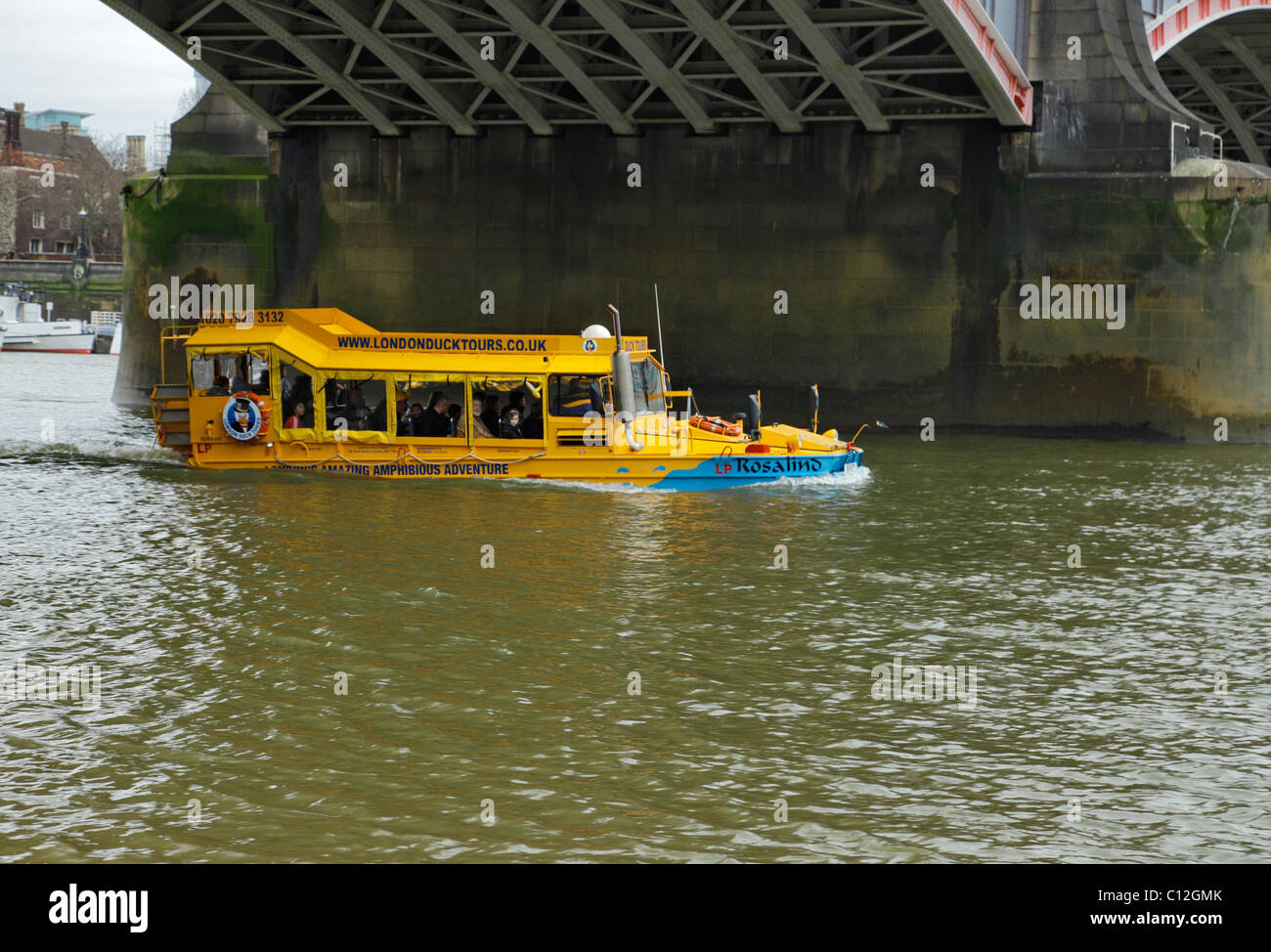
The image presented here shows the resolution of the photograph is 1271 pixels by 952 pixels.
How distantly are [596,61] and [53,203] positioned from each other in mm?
90756

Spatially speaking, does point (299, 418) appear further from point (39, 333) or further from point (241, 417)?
point (39, 333)

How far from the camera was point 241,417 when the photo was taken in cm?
2145

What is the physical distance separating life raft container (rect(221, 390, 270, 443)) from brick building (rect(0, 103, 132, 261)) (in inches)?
3501

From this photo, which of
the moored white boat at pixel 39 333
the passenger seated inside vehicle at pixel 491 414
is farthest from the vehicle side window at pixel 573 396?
the moored white boat at pixel 39 333

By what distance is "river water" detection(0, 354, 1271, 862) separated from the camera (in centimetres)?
777

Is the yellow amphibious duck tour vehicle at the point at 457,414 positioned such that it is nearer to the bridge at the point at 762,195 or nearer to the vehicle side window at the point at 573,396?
the vehicle side window at the point at 573,396

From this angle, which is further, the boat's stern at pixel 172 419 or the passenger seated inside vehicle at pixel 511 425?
the boat's stern at pixel 172 419

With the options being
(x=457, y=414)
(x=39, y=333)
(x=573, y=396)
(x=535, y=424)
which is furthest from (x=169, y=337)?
(x=39, y=333)

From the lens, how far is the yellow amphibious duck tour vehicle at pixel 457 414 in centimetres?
2042

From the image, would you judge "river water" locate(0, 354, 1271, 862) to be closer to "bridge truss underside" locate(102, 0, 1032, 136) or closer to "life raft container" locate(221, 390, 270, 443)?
"life raft container" locate(221, 390, 270, 443)

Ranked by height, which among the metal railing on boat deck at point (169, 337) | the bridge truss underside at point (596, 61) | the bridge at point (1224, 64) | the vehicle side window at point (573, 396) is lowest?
the vehicle side window at point (573, 396)

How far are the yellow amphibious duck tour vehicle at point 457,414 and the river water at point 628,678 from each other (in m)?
0.87
